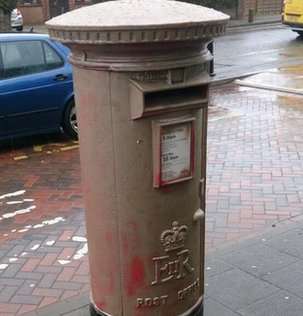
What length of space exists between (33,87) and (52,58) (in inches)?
23.7

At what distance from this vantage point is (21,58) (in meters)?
7.70

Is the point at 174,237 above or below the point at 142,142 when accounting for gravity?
below

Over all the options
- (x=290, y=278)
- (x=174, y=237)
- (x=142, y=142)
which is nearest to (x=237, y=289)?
(x=290, y=278)

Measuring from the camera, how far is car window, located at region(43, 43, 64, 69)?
7.89m

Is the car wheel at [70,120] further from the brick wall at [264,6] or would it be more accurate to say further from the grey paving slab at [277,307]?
→ the brick wall at [264,6]

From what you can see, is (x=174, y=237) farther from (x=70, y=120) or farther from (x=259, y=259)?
(x=70, y=120)

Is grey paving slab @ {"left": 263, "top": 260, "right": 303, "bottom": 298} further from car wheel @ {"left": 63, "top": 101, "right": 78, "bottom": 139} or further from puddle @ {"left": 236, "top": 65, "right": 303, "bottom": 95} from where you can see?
puddle @ {"left": 236, "top": 65, "right": 303, "bottom": 95}

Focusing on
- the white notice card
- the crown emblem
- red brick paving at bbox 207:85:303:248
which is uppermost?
the white notice card

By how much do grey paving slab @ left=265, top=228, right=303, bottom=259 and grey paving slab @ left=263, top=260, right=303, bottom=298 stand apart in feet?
0.70

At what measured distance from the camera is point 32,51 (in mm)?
7812

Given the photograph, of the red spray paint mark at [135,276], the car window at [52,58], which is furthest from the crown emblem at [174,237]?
the car window at [52,58]

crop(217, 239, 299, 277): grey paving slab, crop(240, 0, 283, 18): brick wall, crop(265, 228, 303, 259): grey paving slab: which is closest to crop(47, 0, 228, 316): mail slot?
crop(217, 239, 299, 277): grey paving slab

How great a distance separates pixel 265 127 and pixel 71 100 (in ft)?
9.41

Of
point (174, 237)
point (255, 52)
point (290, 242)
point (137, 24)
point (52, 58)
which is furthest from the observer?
point (255, 52)
